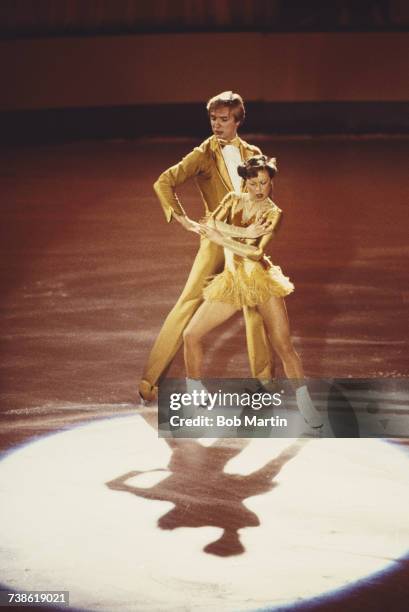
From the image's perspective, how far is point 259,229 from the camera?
5789 mm

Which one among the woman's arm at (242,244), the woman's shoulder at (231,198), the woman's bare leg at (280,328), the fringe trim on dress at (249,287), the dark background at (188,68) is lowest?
the woman's bare leg at (280,328)

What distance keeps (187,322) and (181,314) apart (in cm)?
6

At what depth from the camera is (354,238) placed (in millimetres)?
10539

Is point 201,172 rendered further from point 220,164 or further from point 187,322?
point 187,322

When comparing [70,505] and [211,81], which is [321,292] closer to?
[70,505]

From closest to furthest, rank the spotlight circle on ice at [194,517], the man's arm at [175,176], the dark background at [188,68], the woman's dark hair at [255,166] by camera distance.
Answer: the spotlight circle on ice at [194,517]
the woman's dark hair at [255,166]
the man's arm at [175,176]
the dark background at [188,68]

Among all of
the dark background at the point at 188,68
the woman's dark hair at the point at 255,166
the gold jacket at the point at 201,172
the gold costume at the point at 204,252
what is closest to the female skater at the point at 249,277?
the woman's dark hair at the point at 255,166

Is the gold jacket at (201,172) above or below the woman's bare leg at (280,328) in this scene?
above

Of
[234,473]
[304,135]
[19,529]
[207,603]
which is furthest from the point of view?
[304,135]

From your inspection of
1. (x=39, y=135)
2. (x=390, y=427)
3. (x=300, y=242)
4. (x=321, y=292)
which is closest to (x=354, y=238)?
(x=300, y=242)

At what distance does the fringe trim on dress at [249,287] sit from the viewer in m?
5.93

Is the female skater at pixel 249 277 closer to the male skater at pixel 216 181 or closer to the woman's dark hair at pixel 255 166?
the woman's dark hair at pixel 255 166

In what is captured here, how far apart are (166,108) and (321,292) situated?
7.91 meters

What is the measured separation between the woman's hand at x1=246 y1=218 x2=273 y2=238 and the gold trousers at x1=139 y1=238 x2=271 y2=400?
43 cm
